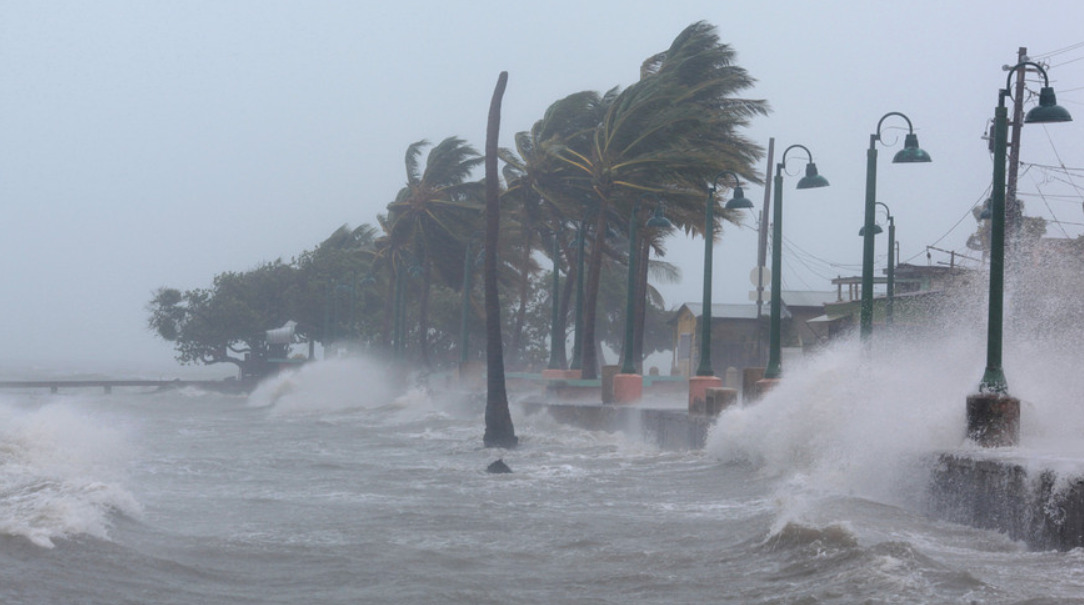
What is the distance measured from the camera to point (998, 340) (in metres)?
12.0

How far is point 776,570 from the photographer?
8.38 meters

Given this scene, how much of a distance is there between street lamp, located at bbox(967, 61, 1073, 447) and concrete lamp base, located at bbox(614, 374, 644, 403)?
1847 centimetres

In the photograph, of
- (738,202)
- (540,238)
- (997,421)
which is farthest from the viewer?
(540,238)

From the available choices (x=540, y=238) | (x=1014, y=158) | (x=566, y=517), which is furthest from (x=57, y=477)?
(x=540, y=238)

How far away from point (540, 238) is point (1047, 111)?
37.9 metres

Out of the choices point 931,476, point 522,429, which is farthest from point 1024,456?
point 522,429

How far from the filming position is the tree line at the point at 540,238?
3362 cm

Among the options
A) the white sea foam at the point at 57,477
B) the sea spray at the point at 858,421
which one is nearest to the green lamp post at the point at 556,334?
the sea spray at the point at 858,421

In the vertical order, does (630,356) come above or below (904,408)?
above

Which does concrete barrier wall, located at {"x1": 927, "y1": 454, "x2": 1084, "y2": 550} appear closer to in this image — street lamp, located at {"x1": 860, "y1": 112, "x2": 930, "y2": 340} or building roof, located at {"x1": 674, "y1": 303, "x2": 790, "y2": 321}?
street lamp, located at {"x1": 860, "y1": 112, "x2": 930, "y2": 340}

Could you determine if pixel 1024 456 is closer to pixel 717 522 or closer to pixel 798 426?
pixel 717 522

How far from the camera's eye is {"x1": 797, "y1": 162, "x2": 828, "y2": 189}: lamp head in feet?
65.2

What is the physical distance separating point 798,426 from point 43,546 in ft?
35.2

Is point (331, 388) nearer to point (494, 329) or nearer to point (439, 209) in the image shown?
point (439, 209)
